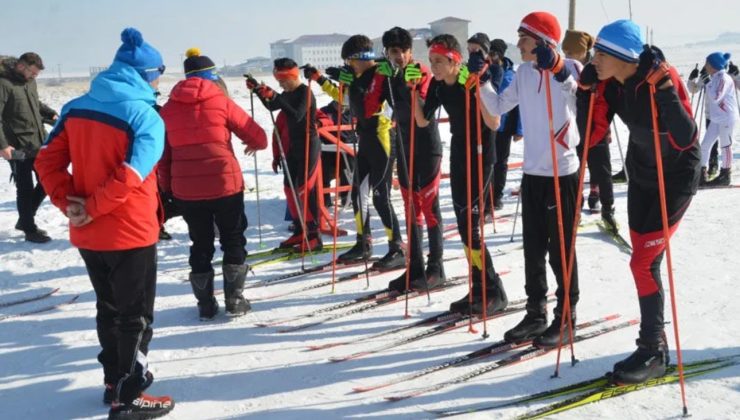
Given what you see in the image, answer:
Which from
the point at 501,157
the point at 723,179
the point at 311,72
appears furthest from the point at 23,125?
the point at 723,179

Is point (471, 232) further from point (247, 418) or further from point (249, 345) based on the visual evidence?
point (247, 418)

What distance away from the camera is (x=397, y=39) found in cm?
497

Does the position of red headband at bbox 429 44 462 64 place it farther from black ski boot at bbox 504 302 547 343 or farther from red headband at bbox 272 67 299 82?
red headband at bbox 272 67 299 82

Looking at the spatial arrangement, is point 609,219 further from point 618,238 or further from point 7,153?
point 7,153

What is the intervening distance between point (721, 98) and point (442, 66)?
6049mm

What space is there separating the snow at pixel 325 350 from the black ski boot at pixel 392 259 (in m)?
0.16

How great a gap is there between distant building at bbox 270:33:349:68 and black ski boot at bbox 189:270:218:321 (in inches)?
3862

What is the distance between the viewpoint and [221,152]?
461cm

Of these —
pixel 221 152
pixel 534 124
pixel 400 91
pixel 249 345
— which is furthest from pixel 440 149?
pixel 249 345

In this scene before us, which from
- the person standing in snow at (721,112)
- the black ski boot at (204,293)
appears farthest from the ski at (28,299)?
the person standing in snow at (721,112)

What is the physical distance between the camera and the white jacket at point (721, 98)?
8.55 metres

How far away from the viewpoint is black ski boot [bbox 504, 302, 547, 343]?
3975 millimetres

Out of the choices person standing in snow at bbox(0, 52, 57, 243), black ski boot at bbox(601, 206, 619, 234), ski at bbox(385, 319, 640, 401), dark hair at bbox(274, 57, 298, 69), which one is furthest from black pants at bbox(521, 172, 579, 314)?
person standing in snow at bbox(0, 52, 57, 243)

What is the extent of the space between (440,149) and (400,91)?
23.6 inches
